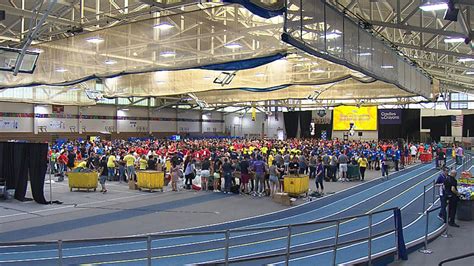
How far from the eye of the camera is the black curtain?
16.0 metres

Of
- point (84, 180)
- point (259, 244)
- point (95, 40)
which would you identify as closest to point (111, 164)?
point (84, 180)

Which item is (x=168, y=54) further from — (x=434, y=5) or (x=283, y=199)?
(x=434, y=5)

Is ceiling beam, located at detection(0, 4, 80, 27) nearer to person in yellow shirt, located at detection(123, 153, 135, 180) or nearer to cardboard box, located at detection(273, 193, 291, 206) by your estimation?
person in yellow shirt, located at detection(123, 153, 135, 180)

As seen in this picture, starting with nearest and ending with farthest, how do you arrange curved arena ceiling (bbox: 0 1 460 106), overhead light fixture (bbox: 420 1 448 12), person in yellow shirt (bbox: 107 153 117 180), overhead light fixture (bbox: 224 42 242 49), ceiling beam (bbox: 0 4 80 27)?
overhead light fixture (bbox: 420 1 448 12) < curved arena ceiling (bbox: 0 1 460 106) < overhead light fixture (bbox: 224 42 242 49) < ceiling beam (bbox: 0 4 80 27) < person in yellow shirt (bbox: 107 153 117 180)

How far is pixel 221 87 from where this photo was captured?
2272 centimetres

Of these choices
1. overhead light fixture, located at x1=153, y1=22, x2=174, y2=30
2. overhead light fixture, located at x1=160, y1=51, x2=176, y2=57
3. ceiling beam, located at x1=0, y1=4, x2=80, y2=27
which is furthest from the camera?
ceiling beam, located at x1=0, y1=4, x2=80, y2=27

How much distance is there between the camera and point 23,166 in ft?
55.1

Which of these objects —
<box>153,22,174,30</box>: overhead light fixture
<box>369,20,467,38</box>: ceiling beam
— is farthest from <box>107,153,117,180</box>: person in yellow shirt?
<box>369,20,467,38</box>: ceiling beam

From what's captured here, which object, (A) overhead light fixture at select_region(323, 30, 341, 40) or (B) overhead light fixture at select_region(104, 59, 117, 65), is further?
(B) overhead light fixture at select_region(104, 59, 117, 65)

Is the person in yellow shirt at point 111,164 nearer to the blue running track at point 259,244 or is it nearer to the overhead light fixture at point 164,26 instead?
the overhead light fixture at point 164,26

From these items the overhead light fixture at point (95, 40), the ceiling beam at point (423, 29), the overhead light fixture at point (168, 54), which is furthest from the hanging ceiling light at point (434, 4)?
the overhead light fixture at point (95, 40)

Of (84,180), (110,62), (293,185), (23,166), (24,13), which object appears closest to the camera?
(24,13)

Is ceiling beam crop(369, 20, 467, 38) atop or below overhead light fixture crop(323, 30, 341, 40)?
atop

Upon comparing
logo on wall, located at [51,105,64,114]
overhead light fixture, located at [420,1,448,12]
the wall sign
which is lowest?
the wall sign
